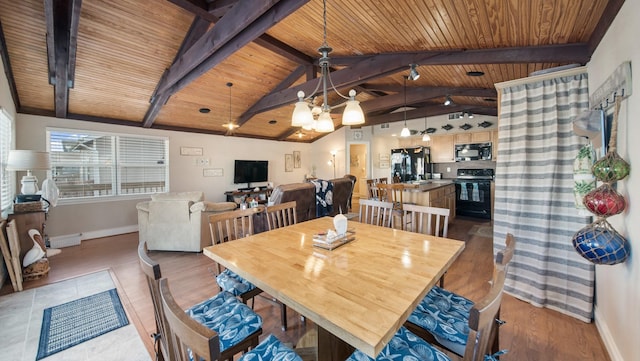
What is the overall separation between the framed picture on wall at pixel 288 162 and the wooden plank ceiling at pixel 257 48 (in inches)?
129

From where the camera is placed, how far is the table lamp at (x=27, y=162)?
10.0 ft

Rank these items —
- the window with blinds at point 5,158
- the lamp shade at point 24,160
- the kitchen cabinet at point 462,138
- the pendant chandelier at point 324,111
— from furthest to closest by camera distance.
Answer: the kitchen cabinet at point 462,138 → the window with blinds at point 5,158 → the lamp shade at point 24,160 → the pendant chandelier at point 324,111

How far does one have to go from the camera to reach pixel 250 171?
7.64 m

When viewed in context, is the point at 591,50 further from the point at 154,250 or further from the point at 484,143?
the point at 154,250

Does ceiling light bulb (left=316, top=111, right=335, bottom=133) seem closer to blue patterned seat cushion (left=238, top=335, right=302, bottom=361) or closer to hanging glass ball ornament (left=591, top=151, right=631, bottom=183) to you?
blue patterned seat cushion (left=238, top=335, right=302, bottom=361)

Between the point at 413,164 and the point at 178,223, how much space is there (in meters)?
5.68

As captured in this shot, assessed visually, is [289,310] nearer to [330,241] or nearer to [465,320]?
[330,241]

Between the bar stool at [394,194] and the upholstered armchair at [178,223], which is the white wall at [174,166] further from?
the bar stool at [394,194]

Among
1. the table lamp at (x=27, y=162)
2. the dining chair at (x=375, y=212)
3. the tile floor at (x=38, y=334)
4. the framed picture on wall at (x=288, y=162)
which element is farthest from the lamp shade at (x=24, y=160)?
the framed picture on wall at (x=288, y=162)

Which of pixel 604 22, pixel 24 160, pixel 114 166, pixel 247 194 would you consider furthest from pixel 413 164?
pixel 24 160

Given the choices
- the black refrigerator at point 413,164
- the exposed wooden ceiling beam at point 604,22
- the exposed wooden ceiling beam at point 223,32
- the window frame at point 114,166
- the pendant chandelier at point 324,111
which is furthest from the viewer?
the black refrigerator at point 413,164

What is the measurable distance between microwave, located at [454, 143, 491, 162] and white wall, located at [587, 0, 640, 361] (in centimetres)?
438

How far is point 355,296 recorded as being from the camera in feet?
3.49

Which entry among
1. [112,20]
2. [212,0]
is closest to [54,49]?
[112,20]
